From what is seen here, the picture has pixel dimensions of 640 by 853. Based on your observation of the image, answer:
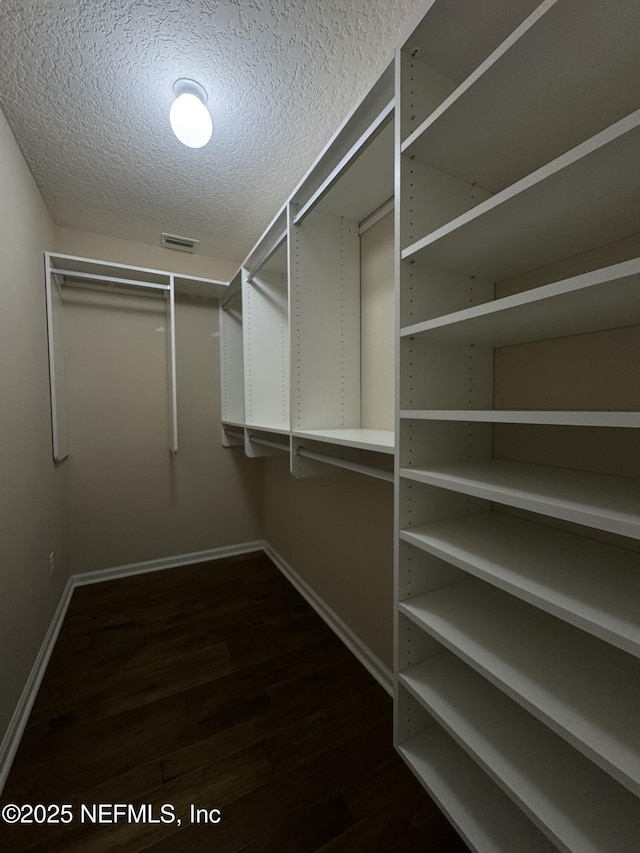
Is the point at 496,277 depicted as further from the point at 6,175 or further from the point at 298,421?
the point at 6,175

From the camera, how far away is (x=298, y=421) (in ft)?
4.88

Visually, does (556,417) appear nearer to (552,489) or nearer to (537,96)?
(552,489)

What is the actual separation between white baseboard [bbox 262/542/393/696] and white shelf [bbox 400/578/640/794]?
822mm

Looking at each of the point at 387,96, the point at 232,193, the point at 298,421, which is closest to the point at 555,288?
the point at 387,96

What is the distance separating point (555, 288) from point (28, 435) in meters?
2.13

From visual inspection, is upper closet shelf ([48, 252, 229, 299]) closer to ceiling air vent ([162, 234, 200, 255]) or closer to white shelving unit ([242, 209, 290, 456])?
ceiling air vent ([162, 234, 200, 255])

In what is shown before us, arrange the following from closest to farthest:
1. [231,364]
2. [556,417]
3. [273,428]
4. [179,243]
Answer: [556,417]
[273,428]
[179,243]
[231,364]

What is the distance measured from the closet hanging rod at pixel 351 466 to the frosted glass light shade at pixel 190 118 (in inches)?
54.7

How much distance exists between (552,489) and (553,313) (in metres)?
0.40

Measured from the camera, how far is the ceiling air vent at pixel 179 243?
8.02ft

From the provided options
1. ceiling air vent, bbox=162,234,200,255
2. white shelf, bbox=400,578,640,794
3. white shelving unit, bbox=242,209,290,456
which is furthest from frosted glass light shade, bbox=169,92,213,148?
white shelf, bbox=400,578,640,794

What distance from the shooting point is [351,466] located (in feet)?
4.14

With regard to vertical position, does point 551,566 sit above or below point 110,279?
below

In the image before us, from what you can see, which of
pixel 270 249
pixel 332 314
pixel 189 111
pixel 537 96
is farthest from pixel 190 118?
pixel 537 96
